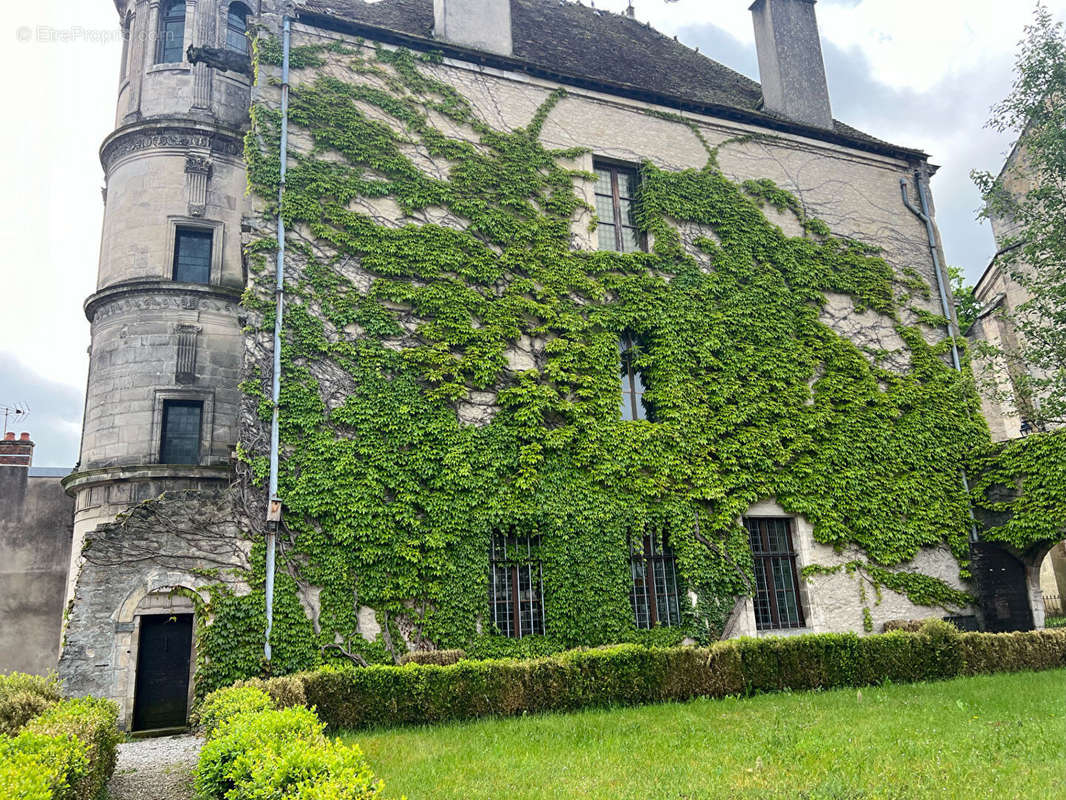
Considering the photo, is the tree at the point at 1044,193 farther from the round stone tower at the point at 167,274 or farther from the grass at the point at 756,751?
the round stone tower at the point at 167,274

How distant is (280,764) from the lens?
14.9 feet

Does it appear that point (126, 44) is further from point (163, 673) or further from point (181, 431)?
point (163, 673)

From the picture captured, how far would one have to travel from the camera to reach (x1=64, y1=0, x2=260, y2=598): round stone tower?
14.7 meters

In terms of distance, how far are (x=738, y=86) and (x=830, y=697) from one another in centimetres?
1547

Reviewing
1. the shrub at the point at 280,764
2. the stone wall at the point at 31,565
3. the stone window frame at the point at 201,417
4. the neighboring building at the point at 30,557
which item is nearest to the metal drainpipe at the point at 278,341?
the shrub at the point at 280,764

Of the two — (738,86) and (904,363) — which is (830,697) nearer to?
(904,363)

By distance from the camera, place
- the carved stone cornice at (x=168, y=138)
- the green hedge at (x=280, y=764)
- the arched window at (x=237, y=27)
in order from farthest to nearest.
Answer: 1. the arched window at (x=237, y=27)
2. the carved stone cornice at (x=168, y=138)
3. the green hedge at (x=280, y=764)

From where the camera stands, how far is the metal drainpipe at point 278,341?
10562 mm

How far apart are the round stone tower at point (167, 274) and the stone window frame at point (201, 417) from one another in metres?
0.02

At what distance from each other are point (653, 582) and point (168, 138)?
14650mm

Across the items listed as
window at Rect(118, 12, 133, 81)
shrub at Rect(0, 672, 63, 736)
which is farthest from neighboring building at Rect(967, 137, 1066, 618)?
window at Rect(118, 12, 133, 81)

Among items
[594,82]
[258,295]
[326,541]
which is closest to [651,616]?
[326,541]

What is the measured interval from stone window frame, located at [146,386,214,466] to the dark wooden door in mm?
3939

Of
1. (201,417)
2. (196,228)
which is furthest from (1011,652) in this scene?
(196,228)
